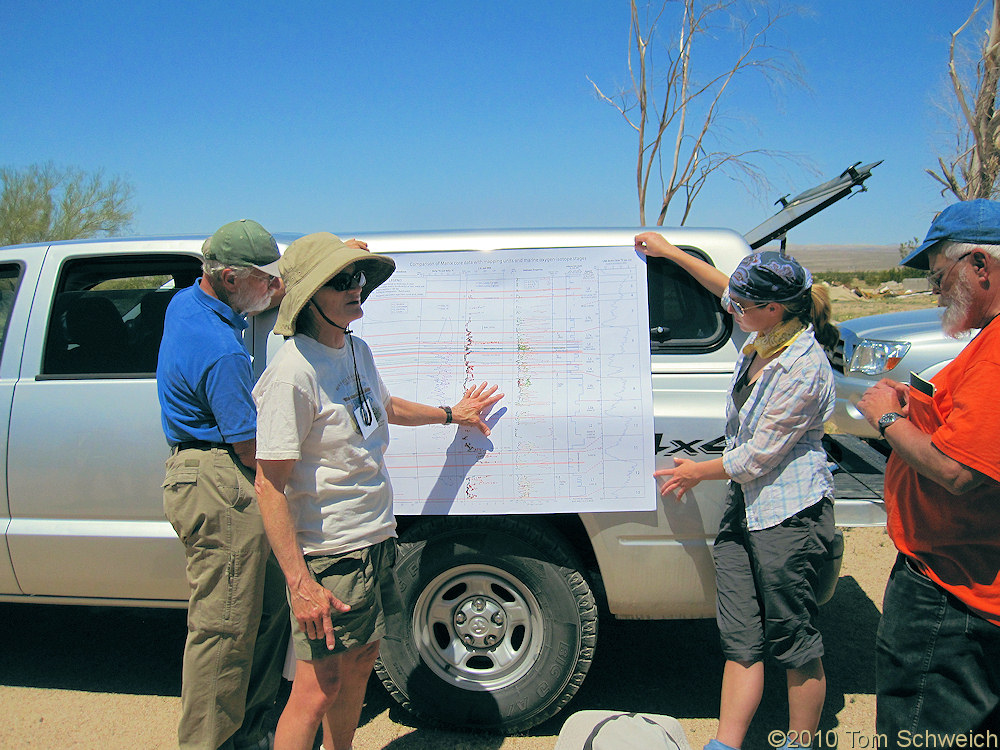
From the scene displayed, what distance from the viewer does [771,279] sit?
2.42m

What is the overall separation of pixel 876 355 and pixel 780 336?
4090 mm

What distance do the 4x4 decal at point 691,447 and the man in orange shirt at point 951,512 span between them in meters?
0.70

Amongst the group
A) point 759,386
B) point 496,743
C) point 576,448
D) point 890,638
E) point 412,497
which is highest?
point 759,386

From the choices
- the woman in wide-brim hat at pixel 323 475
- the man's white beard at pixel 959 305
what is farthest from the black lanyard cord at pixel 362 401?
the man's white beard at pixel 959 305

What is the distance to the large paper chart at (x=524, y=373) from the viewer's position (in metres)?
2.72

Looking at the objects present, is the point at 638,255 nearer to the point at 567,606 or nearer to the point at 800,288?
the point at 800,288

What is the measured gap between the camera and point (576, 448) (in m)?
2.74

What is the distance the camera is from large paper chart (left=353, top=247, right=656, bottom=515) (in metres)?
2.72

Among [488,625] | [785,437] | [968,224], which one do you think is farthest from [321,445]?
[968,224]

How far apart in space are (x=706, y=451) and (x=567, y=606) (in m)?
0.83

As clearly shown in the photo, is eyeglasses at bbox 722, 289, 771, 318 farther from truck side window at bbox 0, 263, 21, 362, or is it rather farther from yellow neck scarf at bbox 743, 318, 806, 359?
truck side window at bbox 0, 263, 21, 362

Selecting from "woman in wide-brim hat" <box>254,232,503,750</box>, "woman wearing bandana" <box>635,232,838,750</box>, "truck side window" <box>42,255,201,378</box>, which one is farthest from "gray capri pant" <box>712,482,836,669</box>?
"truck side window" <box>42,255,201,378</box>

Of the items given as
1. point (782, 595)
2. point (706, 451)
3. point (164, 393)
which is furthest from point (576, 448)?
point (164, 393)

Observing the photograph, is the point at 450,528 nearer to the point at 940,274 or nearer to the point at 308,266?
the point at 308,266
